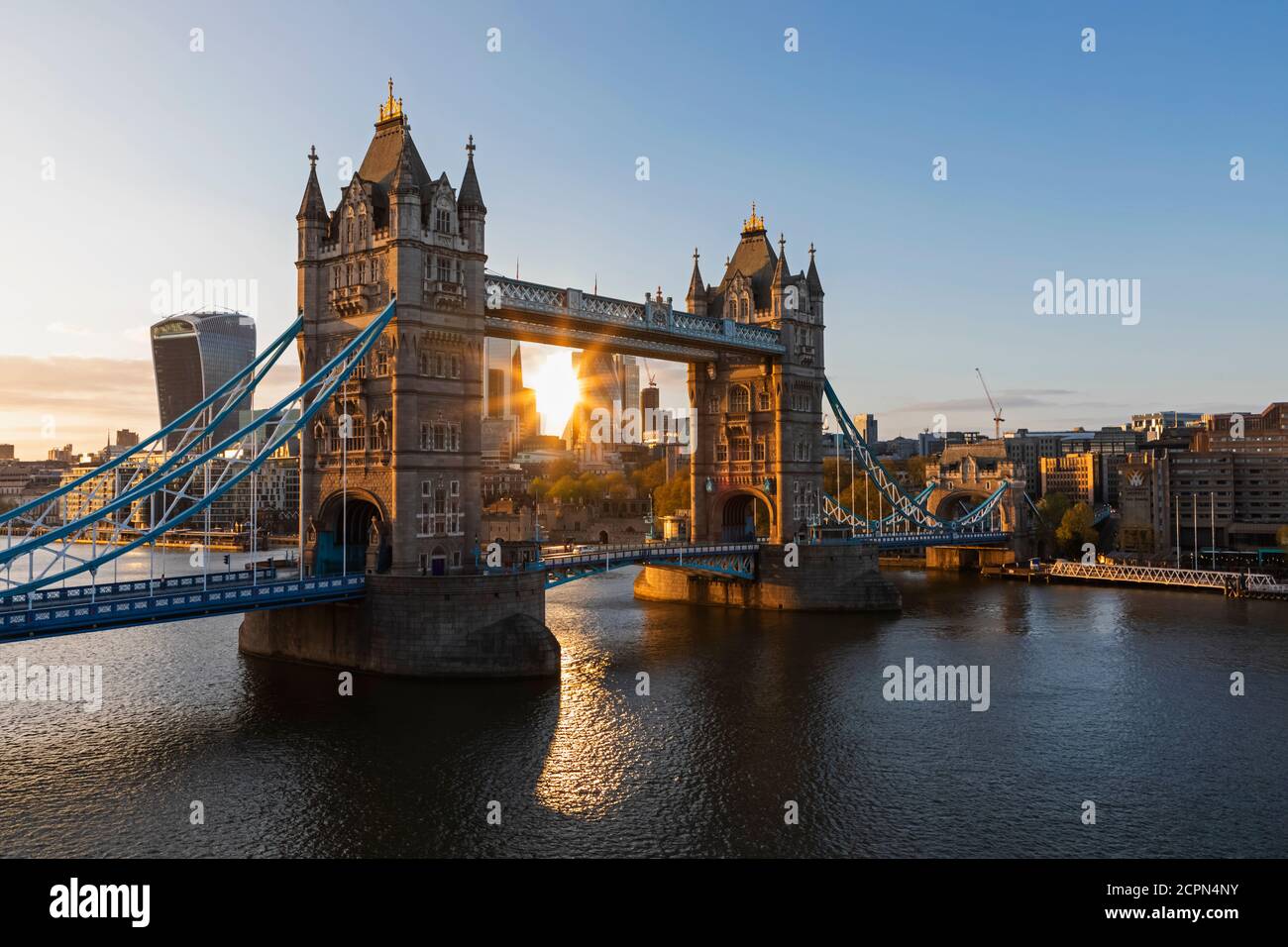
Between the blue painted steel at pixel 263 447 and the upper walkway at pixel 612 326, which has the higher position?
the upper walkway at pixel 612 326

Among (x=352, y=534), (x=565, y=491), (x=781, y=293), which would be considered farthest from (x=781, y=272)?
(x=565, y=491)

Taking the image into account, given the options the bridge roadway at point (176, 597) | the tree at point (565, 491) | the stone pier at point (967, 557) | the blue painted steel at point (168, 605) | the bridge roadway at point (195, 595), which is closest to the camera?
the blue painted steel at point (168, 605)

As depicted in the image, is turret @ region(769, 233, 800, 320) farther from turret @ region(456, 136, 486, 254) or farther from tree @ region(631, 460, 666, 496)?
tree @ region(631, 460, 666, 496)

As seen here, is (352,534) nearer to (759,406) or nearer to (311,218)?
(311,218)

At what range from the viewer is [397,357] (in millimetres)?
50031

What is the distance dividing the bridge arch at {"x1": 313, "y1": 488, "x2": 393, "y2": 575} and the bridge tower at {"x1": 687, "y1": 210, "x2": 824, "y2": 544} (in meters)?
33.7

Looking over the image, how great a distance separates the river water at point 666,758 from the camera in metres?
28.8

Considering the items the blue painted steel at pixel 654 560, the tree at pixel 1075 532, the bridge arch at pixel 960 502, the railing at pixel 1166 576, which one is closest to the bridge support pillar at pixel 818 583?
the blue painted steel at pixel 654 560

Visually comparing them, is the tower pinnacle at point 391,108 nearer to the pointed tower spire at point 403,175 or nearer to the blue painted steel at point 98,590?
the pointed tower spire at point 403,175

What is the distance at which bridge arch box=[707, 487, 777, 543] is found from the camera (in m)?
82.3

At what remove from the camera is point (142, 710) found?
140ft

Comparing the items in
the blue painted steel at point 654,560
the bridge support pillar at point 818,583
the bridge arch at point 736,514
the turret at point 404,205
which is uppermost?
the turret at point 404,205

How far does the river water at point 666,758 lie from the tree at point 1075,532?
62255 millimetres
